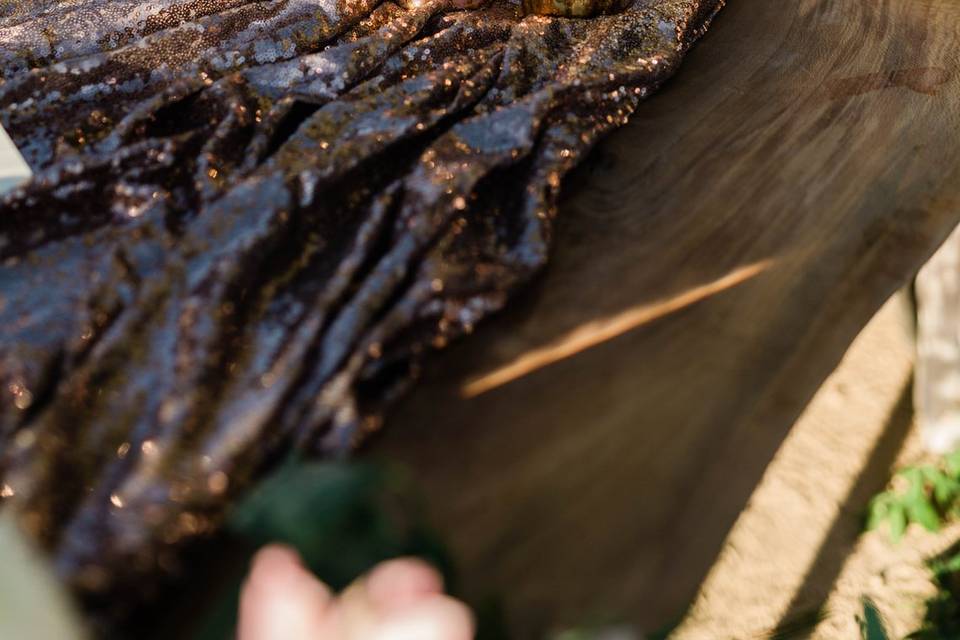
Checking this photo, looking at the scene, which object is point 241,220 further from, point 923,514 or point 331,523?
point 923,514

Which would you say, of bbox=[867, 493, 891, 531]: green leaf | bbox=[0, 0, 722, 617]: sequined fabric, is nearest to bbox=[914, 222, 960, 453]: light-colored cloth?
bbox=[867, 493, 891, 531]: green leaf

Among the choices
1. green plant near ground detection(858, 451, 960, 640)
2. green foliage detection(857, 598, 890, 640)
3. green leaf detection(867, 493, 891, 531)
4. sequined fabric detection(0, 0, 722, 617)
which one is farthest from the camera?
green leaf detection(867, 493, 891, 531)

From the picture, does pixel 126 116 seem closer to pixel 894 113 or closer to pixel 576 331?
pixel 576 331

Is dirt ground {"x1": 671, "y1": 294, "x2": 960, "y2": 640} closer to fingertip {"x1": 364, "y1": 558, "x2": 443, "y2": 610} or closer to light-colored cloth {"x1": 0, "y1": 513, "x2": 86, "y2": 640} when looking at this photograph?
fingertip {"x1": 364, "y1": 558, "x2": 443, "y2": 610}

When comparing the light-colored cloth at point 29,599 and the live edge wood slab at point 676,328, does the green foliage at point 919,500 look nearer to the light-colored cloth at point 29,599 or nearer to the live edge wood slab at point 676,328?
the live edge wood slab at point 676,328

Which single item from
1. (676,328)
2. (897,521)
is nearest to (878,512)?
(897,521)

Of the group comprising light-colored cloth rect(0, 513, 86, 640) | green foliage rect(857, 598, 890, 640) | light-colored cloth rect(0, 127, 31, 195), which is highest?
light-colored cloth rect(0, 127, 31, 195)

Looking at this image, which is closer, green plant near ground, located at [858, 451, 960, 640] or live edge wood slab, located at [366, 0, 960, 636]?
live edge wood slab, located at [366, 0, 960, 636]

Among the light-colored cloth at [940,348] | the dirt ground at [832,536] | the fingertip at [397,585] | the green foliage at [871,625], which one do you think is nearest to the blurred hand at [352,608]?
the fingertip at [397,585]

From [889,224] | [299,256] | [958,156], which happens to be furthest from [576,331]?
[958,156]
